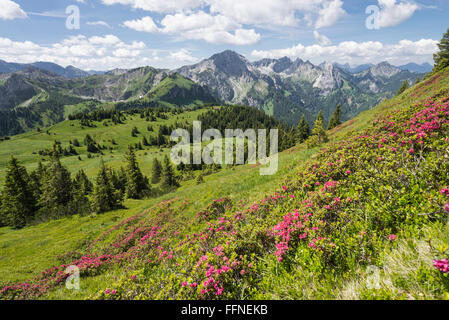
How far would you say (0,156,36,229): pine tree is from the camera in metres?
46.4

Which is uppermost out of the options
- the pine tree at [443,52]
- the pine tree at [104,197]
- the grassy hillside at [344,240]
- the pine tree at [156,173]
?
the pine tree at [443,52]

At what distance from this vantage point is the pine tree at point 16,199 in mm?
46438

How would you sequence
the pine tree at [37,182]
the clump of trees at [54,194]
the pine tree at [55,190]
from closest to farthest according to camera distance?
the clump of trees at [54,194], the pine tree at [55,190], the pine tree at [37,182]

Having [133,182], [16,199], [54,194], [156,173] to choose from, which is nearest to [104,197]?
[133,182]

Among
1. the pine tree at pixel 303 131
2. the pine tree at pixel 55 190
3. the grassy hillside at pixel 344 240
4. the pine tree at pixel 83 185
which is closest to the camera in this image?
the grassy hillside at pixel 344 240

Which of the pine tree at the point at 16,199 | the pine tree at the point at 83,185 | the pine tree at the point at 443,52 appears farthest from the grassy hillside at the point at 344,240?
the pine tree at the point at 443,52

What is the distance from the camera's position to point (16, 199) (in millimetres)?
48000

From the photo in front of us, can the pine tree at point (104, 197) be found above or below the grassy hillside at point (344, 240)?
below

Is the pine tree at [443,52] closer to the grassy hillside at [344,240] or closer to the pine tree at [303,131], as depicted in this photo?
the pine tree at [303,131]

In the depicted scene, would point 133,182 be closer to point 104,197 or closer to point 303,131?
point 104,197

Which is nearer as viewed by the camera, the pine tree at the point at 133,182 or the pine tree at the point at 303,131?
Result: the pine tree at the point at 133,182

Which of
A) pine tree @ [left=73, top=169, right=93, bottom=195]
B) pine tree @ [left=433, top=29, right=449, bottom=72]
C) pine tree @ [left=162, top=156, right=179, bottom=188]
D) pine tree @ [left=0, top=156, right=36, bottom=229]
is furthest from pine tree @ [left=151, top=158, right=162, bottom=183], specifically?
pine tree @ [left=433, top=29, right=449, bottom=72]

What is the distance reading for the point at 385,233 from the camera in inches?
165
